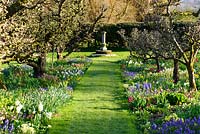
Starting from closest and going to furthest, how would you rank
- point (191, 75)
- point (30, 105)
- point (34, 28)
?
1. point (30, 105)
2. point (191, 75)
3. point (34, 28)

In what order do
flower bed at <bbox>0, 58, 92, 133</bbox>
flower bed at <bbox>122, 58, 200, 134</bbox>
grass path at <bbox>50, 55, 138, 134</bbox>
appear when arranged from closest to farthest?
flower bed at <bbox>122, 58, 200, 134</bbox> → flower bed at <bbox>0, 58, 92, 133</bbox> → grass path at <bbox>50, 55, 138, 134</bbox>

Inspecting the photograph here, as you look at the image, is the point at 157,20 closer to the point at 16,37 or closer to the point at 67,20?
the point at 16,37

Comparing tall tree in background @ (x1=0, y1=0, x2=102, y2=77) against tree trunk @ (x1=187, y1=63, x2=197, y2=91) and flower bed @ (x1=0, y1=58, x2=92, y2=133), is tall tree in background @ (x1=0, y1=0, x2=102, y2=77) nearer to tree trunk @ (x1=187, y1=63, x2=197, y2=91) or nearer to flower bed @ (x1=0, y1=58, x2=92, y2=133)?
flower bed @ (x1=0, y1=58, x2=92, y2=133)

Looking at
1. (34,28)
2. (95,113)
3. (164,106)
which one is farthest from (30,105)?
(34,28)

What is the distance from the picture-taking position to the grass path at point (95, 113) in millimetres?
8375

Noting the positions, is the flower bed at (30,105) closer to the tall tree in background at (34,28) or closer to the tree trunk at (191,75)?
the tall tree in background at (34,28)

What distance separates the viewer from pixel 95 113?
9.84 meters

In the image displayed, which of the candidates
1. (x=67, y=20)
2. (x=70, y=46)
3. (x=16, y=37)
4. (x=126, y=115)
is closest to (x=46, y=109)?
(x=126, y=115)

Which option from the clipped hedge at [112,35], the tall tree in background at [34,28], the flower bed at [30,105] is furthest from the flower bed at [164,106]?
the clipped hedge at [112,35]

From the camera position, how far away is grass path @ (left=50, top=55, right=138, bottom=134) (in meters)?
8.38

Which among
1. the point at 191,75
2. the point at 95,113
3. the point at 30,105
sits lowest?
the point at 95,113

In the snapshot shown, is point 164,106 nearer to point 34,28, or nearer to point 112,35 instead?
point 34,28

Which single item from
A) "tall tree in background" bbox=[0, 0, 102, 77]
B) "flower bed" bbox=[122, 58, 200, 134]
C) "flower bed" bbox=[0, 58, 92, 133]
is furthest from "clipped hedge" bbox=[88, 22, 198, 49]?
"flower bed" bbox=[0, 58, 92, 133]

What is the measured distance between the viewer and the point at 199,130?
266 inches
